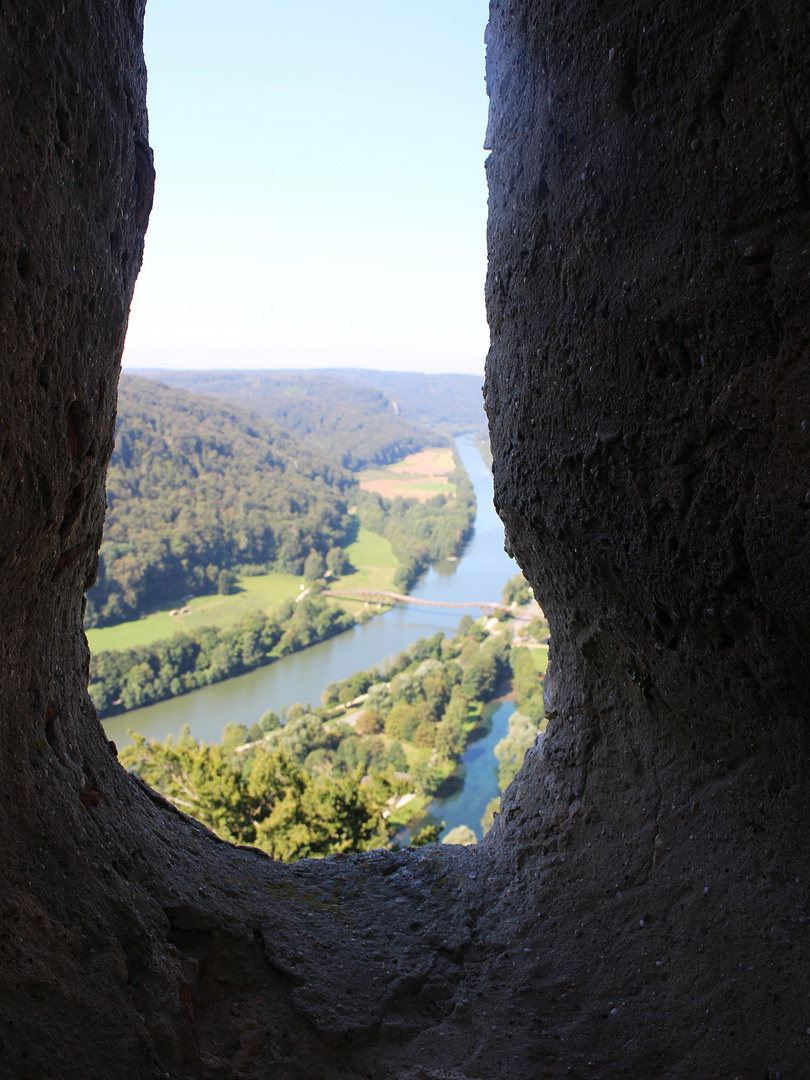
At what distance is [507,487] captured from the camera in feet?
11.7

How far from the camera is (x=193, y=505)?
47.2 m

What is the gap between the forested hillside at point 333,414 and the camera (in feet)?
254

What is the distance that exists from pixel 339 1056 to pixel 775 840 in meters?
1.82

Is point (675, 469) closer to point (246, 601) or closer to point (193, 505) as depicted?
point (246, 601)

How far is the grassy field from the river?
316 centimetres

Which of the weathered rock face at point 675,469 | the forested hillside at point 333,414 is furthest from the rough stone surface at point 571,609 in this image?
the forested hillside at point 333,414

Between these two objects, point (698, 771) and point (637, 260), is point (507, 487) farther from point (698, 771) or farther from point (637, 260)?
point (698, 771)

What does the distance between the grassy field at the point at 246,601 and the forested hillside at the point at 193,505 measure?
1092mm

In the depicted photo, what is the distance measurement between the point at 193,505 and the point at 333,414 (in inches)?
1453

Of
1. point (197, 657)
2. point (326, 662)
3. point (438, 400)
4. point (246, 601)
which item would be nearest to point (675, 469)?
point (197, 657)

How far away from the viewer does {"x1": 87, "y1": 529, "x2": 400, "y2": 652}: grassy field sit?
3841 centimetres

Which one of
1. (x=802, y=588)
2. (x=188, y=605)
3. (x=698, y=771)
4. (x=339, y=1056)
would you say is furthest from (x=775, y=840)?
(x=188, y=605)

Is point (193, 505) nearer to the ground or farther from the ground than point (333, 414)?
nearer to the ground

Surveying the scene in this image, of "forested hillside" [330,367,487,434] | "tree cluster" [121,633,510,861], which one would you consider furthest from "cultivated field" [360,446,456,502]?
"tree cluster" [121,633,510,861]
